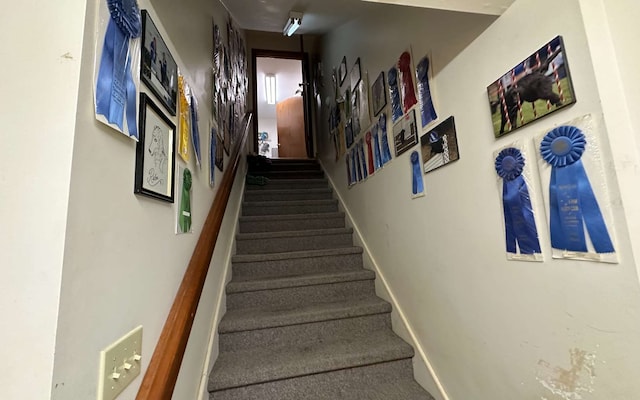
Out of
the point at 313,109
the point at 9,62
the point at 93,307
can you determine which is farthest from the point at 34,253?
the point at 313,109

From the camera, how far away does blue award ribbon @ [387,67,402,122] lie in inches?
61.0

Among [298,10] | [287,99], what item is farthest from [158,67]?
[287,99]

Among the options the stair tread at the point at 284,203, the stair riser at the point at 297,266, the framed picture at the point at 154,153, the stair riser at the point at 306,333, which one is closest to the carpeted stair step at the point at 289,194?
the stair tread at the point at 284,203

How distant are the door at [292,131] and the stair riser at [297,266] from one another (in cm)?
334

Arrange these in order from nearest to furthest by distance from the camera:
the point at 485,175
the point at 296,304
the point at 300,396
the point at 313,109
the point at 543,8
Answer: the point at 543,8 → the point at 485,175 → the point at 300,396 → the point at 296,304 → the point at 313,109

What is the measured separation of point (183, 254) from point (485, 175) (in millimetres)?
1132

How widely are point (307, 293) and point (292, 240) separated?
1.87ft

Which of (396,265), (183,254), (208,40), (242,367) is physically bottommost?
(242,367)

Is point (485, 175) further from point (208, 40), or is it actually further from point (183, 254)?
point (208, 40)

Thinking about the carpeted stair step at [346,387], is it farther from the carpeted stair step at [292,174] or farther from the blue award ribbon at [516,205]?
the carpeted stair step at [292,174]

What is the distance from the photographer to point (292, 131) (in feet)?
17.3

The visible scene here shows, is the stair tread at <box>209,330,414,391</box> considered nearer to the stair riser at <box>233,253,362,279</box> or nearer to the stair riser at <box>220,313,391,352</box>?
the stair riser at <box>220,313,391,352</box>

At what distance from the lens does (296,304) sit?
5.86 feet

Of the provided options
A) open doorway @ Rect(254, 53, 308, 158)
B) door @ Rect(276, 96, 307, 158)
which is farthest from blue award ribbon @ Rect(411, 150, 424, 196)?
door @ Rect(276, 96, 307, 158)
